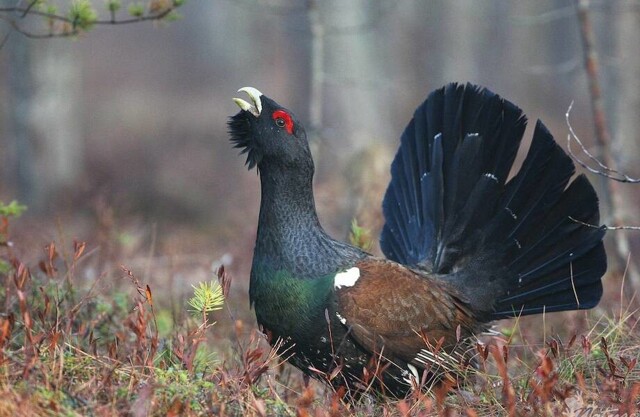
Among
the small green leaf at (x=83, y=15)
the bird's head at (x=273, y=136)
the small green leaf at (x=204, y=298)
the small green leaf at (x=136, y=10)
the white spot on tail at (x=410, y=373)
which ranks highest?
the small green leaf at (x=136, y=10)

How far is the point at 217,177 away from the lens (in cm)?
2041

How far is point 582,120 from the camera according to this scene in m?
29.0

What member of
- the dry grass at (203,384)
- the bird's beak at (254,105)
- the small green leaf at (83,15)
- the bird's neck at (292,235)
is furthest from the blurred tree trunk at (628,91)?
the small green leaf at (83,15)

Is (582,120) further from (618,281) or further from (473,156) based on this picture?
(473,156)

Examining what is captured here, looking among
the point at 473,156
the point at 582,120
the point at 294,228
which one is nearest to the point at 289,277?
the point at 294,228

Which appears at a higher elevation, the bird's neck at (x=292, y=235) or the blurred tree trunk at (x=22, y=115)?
the bird's neck at (x=292, y=235)

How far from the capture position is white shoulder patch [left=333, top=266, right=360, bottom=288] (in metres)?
4.96

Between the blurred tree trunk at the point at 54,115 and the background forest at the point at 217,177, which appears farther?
the blurred tree trunk at the point at 54,115

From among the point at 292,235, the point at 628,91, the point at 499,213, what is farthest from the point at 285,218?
the point at 628,91

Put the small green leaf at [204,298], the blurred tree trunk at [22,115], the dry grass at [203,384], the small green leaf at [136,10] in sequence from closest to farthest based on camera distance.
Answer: the dry grass at [203,384], the small green leaf at [204,298], the small green leaf at [136,10], the blurred tree trunk at [22,115]

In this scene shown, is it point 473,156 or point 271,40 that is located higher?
point 473,156

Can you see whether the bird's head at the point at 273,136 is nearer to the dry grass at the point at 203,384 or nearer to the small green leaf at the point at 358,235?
the dry grass at the point at 203,384

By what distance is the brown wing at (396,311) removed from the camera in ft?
16.2

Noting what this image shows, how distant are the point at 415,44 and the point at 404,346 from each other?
30287mm
